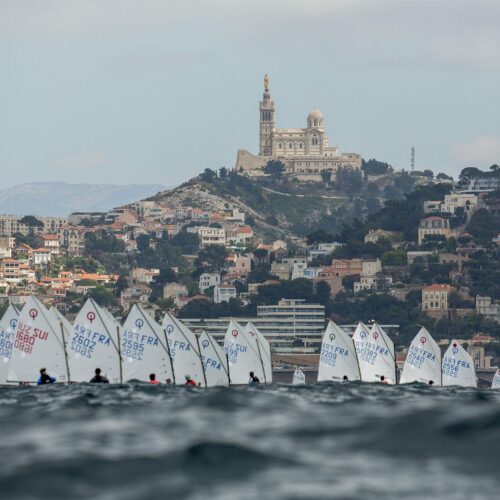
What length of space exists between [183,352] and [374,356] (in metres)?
23.9

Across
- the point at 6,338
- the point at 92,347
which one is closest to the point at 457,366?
the point at 6,338

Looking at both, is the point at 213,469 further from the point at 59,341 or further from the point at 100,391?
the point at 59,341

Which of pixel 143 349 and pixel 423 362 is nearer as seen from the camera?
pixel 143 349

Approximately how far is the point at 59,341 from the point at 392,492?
171 ft

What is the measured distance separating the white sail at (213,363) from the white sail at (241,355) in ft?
19.2

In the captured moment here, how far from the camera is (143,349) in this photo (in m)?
83.2

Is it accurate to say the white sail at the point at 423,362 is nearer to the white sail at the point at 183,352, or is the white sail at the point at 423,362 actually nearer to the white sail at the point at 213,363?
the white sail at the point at 213,363

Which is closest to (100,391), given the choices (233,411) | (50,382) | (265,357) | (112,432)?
(50,382)

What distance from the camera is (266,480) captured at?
94.7 ft

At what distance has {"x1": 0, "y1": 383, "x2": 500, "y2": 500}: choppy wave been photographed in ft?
92.7

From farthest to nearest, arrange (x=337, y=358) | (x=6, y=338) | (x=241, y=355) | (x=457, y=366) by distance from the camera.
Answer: (x=457, y=366), (x=337, y=358), (x=241, y=355), (x=6, y=338)

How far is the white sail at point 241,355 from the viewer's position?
10406 centimetres

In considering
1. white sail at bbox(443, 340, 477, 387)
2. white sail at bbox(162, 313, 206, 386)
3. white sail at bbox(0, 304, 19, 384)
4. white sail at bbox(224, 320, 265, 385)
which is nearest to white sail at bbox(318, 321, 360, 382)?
white sail at bbox(224, 320, 265, 385)

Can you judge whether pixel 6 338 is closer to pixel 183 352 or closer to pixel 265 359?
pixel 183 352
